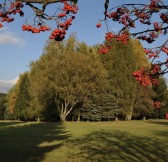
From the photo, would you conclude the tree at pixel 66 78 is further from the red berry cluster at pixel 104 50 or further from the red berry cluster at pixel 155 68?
the red berry cluster at pixel 155 68

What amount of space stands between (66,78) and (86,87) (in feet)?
11.5

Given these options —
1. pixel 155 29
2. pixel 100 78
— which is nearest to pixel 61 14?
pixel 155 29

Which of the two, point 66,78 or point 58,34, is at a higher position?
point 66,78

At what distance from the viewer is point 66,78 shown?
62375mm

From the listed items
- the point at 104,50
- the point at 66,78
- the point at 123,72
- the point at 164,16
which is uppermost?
the point at 123,72

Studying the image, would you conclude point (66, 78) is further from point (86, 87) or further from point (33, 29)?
point (33, 29)

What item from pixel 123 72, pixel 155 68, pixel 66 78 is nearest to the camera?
pixel 155 68

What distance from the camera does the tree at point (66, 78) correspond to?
61.8 meters

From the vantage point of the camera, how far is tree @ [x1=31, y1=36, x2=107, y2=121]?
203 ft

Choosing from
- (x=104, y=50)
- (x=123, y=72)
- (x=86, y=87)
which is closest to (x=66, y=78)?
(x=86, y=87)

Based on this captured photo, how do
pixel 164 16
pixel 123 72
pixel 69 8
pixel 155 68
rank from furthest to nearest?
pixel 123 72 → pixel 155 68 → pixel 164 16 → pixel 69 8

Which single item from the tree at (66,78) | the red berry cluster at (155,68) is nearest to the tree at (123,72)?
the tree at (66,78)

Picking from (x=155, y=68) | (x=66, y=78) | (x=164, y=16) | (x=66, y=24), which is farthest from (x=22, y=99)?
(x=66, y=24)

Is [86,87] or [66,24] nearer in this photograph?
[66,24]
